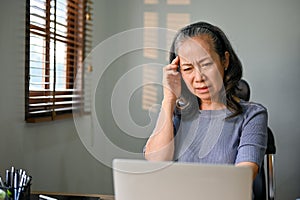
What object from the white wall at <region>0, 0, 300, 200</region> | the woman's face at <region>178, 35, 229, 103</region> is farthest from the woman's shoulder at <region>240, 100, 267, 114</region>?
the white wall at <region>0, 0, 300, 200</region>

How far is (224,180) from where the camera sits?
841 mm

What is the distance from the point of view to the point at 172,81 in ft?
4.97

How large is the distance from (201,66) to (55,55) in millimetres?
1249

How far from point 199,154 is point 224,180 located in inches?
24.4

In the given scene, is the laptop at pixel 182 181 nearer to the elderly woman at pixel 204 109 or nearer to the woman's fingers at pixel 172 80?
the elderly woman at pixel 204 109

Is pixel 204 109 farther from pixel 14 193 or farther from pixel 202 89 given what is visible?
pixel 14 193

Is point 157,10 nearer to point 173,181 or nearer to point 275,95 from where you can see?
point 275,95

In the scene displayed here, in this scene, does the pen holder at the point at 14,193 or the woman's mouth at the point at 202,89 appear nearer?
the pen holder at the point at 14,193

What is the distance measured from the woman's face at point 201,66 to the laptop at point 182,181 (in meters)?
0.54

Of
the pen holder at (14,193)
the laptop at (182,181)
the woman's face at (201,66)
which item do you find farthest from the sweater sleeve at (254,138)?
the pen holder at (14,193)

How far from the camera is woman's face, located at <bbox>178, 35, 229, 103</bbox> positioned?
1.36 m

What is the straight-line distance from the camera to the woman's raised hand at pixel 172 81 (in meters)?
1.45

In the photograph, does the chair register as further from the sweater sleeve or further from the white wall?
the white wall

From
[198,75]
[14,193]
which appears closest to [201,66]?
[198,75]
